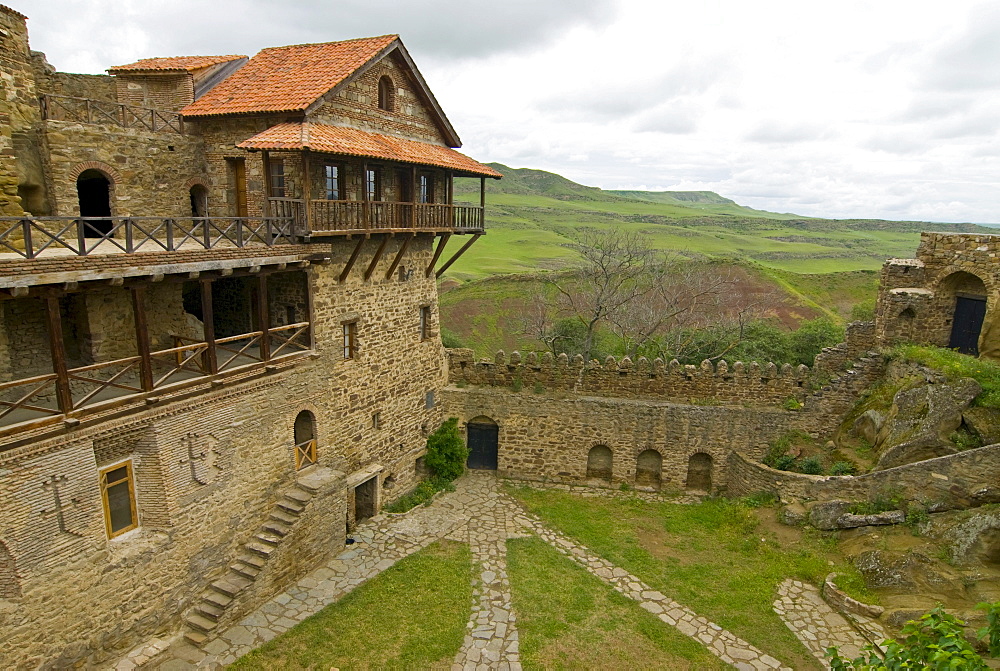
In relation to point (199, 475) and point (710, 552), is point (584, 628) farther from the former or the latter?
point (199, 475)

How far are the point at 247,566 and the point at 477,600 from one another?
5606 mm

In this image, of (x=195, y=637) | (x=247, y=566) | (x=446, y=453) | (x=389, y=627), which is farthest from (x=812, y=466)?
(x=195, y=637)

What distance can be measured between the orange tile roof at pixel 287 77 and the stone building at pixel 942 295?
18.5m

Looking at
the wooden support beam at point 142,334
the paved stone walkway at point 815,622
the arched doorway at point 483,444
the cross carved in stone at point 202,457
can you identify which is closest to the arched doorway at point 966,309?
the paved stone walkway at point 815,622

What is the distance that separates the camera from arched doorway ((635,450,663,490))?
22.0 metres

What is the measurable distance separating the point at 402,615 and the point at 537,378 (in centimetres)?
1026

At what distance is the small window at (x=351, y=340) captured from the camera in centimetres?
1742

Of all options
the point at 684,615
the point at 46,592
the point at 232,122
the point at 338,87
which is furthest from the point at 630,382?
the point at 46,592

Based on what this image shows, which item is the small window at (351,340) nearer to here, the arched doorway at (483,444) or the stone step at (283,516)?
the stone step at (283,516)

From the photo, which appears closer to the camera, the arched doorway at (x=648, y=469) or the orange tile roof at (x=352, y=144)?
the orange tile roof at (x=352, y=144)

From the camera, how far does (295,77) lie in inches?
665

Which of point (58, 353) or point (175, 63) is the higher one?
point (175, 63)

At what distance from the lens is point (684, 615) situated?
576 inches

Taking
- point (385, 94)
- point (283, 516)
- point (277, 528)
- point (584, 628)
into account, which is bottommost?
point (584, 628)
